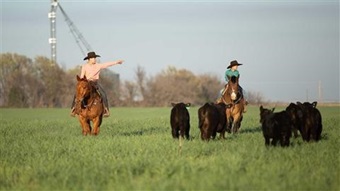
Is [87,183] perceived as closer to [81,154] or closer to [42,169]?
[42,169]

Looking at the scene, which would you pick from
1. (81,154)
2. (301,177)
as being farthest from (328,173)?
(81,154)

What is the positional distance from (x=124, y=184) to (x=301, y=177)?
8.24 feet

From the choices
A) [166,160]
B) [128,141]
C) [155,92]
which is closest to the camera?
[166,160]

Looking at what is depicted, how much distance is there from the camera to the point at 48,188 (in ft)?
30.1

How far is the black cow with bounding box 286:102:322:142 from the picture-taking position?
16.2 meters

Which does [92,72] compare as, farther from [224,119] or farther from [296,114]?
[296,114]

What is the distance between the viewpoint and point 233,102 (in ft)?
67.1

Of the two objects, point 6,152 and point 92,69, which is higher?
point 92,69

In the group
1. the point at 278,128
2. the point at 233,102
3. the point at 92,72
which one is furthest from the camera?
the point at 233,102

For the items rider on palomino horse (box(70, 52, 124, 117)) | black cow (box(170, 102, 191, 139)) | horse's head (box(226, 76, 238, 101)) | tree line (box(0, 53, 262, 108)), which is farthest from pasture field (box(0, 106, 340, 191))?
tree line (box(0, 53, 262, 108))

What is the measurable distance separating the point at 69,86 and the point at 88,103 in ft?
281

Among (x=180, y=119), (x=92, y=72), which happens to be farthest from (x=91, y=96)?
(x=180, y=119)

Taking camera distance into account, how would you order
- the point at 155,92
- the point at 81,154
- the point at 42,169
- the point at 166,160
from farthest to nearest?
the point at 155,92 < the point at 81,154 < the point at 166,160 < the point at 42,169

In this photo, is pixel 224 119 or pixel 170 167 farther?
pixel 224 119
